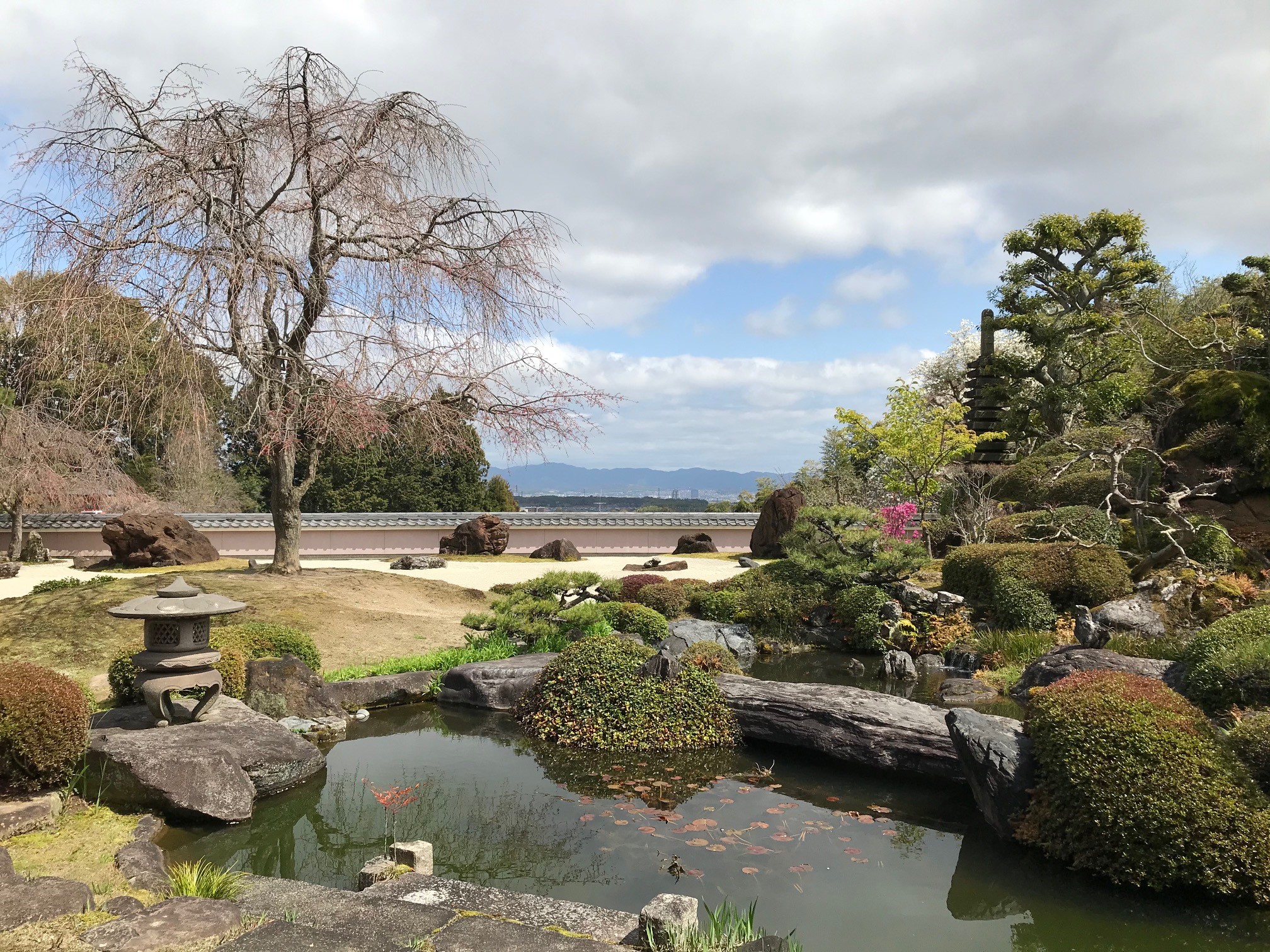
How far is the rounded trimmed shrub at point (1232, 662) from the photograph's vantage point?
611cm

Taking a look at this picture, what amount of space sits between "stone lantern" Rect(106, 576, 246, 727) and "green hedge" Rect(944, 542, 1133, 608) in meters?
9.47

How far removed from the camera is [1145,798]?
189 inches

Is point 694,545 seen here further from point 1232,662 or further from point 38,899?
point 38,899

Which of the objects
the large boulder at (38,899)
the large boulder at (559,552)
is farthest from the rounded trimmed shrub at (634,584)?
the large boulder at (38,899)

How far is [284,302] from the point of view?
12156 mm

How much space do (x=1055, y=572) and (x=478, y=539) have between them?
51.1ft

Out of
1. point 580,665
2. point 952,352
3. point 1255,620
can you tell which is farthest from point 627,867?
point 952,352

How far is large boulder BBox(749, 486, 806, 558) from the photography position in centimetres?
2006

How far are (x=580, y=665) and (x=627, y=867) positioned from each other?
312 cm

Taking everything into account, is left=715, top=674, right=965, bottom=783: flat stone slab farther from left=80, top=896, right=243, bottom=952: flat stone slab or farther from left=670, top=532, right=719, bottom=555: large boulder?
left=670, top=532, right=719, bottom=555: large boulder

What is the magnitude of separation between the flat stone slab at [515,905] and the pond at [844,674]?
5710mm

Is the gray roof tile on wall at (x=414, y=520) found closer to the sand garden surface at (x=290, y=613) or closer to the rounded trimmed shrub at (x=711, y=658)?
the sand garden surface at (x=290, y=613)

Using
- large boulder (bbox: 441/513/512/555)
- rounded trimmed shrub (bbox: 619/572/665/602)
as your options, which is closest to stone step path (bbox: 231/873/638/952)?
rounded trimmed shrub (bbox: 619/572/665/602)

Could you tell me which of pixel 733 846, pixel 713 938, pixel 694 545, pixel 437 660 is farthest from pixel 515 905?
pixel 694 545
